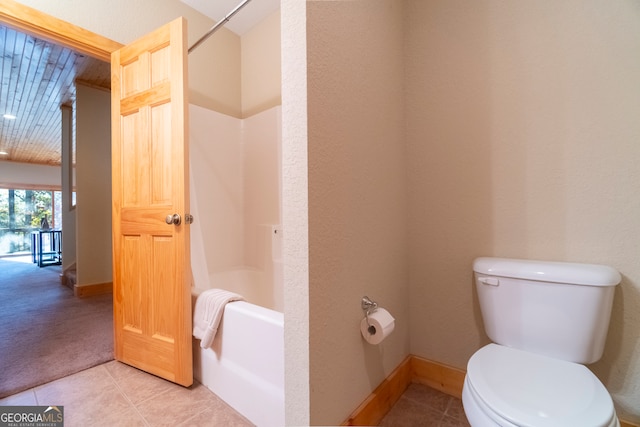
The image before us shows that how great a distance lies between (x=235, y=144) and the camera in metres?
2.35

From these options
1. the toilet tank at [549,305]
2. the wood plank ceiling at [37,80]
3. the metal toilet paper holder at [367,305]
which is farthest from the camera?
the wood plank ceiling at [37,80]

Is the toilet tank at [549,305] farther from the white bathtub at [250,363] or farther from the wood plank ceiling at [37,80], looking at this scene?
the wood plank ceiling at [37,80]

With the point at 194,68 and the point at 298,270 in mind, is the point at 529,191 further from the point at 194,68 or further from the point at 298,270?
the point at 194,68

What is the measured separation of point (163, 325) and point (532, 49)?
7.64ft

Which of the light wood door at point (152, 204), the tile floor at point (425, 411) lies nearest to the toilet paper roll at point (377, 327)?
the tile floor at point (425, 411)

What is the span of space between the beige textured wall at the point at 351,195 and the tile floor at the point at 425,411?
0.54 ft

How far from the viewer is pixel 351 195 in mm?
1021

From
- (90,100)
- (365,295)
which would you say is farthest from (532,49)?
(90,100)

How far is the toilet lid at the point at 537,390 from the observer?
0.68m

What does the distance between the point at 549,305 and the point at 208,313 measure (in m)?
1.52

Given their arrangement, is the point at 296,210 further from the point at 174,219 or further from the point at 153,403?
Result: the point at 153,403

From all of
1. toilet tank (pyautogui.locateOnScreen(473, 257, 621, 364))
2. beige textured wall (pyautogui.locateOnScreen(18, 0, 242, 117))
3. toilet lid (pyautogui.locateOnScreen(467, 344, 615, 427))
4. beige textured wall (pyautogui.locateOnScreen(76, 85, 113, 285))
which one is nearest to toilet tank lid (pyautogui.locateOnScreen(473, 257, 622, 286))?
toilet tank (pyautogui.locateOnScreen(473, 257, 621, 364))

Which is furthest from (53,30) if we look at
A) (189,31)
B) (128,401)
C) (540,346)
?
(540,346)

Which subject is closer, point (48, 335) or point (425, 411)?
point (425, 411)
